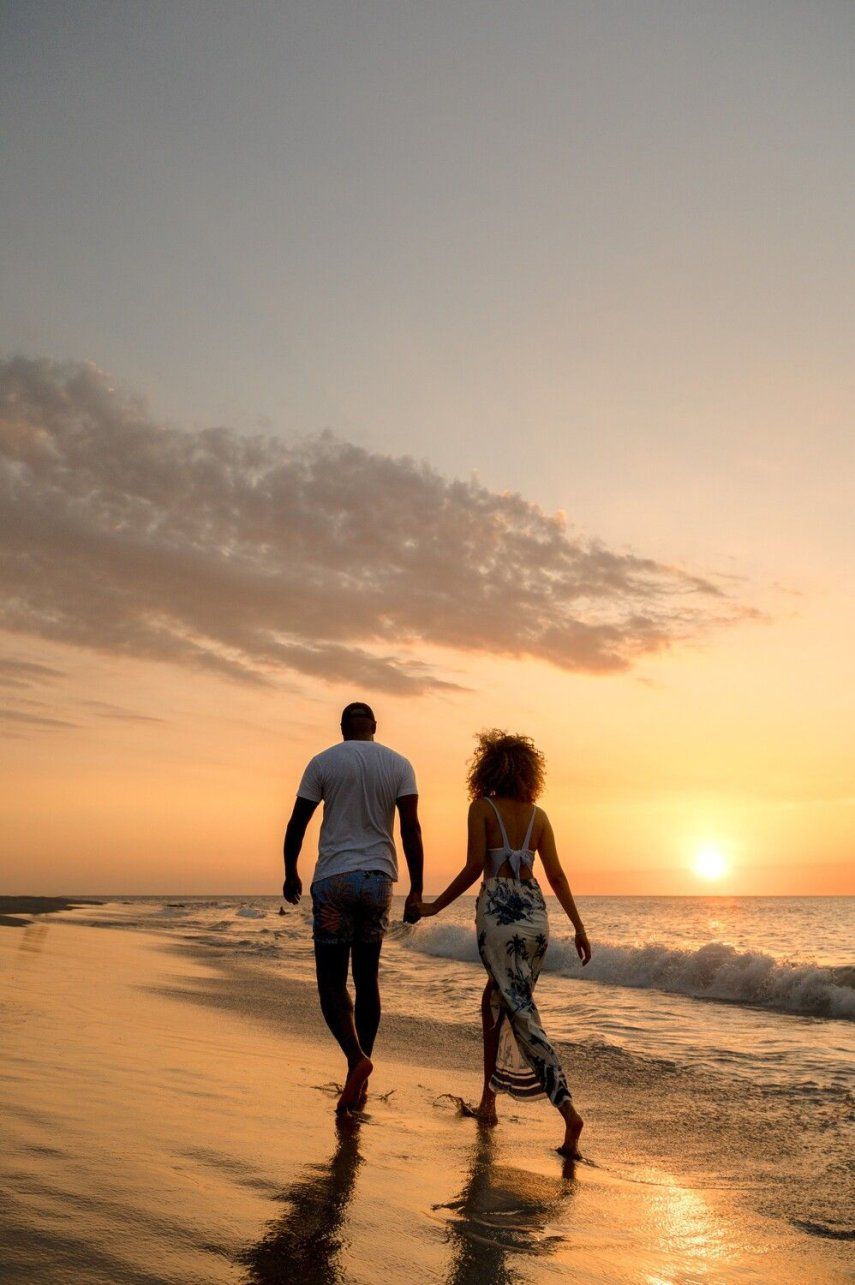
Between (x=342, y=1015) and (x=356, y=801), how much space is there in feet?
3.89

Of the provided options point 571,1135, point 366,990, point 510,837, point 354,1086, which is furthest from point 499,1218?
point 510,837

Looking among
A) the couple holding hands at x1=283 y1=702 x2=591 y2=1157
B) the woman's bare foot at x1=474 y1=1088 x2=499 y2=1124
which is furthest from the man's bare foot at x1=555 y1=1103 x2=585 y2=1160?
the woman's bare foot at x1=474 y1=1088 x2=499 y2=1124

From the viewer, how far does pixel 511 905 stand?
5.41 metres

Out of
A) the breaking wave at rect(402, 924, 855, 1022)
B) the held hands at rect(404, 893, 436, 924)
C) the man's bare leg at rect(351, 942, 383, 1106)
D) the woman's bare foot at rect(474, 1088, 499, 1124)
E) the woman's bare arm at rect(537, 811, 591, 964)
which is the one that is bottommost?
the breaking wave at rect(402, 924, 855, 1022)

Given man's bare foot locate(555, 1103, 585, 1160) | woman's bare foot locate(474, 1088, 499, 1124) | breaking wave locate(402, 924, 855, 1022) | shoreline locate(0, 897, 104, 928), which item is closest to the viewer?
man's bare foot locate(555, 1103, 585, 1160)

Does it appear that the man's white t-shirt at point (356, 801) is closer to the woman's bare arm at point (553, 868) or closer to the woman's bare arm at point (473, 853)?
the woman's bare arm at point (473, 853)

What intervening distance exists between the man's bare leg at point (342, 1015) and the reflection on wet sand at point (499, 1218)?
2.50 feet

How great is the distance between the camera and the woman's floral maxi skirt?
514 cm

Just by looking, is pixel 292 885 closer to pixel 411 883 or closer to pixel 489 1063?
pixel 411 883

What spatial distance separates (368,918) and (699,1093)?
3372 millimetres

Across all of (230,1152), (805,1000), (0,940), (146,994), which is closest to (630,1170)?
(230,1152)

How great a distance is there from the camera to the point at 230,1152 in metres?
3.74

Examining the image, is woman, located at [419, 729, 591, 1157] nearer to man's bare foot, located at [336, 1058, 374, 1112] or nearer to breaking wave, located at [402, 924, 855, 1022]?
man's bare foot, located at [336, 1058, 374, 1112]

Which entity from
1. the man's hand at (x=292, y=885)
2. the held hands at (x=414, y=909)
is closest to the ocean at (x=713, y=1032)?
the held hands at (x=414, y=909)
